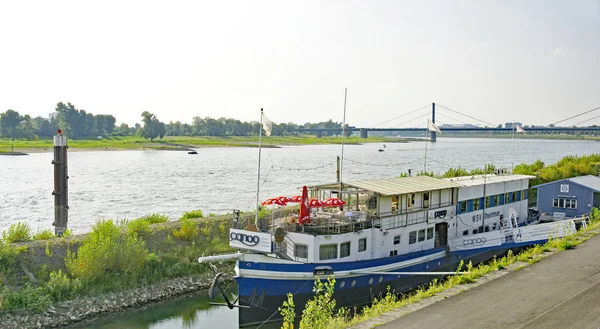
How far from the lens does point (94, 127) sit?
140875mm

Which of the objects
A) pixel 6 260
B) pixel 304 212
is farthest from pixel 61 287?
pixel 304 212

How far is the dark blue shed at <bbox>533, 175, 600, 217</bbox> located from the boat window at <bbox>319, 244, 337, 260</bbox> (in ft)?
55.9

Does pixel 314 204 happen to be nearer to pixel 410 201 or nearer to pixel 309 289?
pixel 309 289

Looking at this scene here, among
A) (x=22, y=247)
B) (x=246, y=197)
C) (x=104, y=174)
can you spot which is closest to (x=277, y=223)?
(x=22, y=247)

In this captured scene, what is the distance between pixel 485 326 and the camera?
448 inches

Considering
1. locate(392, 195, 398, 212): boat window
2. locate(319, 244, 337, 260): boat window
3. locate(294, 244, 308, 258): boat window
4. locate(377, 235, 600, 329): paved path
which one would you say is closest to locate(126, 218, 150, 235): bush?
locate(294, 244, 308, 258): boat window

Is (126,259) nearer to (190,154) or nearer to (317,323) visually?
(317,323)

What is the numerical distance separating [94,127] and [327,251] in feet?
435

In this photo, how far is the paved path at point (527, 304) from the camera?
37.7ft

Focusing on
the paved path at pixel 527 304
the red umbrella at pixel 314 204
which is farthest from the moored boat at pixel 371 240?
the paved path at pixel 527 304

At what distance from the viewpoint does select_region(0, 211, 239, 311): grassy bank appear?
19.8 m

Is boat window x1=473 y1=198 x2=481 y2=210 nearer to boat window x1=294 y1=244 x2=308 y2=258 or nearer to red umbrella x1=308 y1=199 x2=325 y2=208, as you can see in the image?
red umbrella x1=308 y1=199 x2=325 y2=208

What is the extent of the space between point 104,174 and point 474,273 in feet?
200

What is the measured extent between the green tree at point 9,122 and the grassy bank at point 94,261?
114 meters
